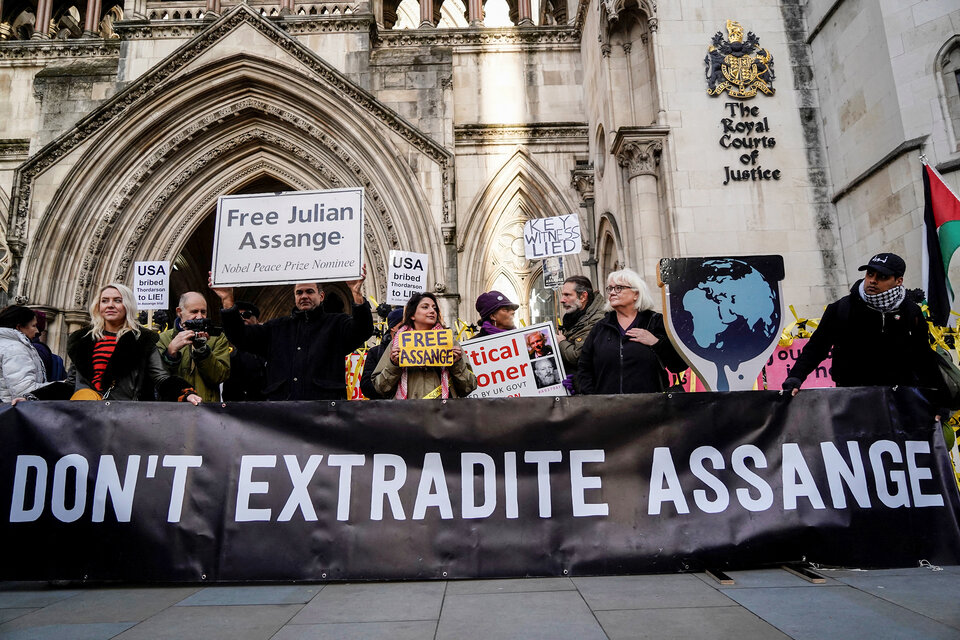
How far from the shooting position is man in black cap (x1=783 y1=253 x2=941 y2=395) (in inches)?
163

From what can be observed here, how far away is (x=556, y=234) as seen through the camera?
8.86 meters

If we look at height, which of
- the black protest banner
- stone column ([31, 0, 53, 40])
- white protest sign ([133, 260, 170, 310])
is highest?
stone column ([31, 0, 53, 40])

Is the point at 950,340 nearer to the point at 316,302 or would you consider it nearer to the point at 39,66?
the point at 316,302

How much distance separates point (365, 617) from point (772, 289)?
359cm

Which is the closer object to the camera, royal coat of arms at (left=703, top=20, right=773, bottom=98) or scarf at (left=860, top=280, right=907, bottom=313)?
scarf at (left=860, top=280, right=907, bottom=313)

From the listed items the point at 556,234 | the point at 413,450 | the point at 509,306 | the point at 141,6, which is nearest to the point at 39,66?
the point at 141,6

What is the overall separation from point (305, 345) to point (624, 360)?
8.43 feet

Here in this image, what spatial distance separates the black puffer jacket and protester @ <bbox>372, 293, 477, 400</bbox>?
1.39 meters

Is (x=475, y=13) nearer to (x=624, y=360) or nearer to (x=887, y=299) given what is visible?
(x=624, y=360)

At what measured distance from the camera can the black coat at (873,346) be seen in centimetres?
421

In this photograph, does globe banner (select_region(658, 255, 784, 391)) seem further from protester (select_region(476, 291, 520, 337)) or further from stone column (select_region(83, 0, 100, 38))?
stone column (select_region(83, 0, 100, 38))

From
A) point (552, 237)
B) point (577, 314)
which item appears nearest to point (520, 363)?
point (577, 314)

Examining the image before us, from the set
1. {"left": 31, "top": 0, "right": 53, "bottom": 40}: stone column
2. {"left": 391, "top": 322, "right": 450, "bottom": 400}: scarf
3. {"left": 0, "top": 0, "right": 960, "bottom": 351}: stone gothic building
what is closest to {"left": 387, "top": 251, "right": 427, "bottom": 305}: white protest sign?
{"left": 0, "top": 0, "right": 960, "bottom": 351}: stone gothic building

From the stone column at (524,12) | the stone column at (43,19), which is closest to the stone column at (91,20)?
the stone column at (43,19)
